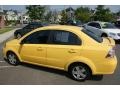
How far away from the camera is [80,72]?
7691 mm

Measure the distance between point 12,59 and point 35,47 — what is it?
1.37m

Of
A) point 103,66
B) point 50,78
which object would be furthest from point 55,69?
point 103,66

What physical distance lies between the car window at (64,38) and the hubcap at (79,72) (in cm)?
76

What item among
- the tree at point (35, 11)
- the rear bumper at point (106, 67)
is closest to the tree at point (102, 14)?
the tree at point (35, 11)

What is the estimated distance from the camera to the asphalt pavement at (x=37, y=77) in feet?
24.7

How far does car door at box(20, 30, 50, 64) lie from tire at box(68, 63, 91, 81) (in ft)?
3.67

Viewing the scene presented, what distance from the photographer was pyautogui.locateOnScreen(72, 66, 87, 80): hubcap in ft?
25.1

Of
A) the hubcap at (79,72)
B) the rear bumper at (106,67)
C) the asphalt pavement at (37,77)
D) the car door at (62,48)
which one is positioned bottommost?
the asphalt pavement at (37,77)

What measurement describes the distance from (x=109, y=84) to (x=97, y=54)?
0.96 m

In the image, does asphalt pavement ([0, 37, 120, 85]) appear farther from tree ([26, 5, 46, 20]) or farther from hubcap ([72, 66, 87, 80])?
tree ([26, 5, 46, 20])

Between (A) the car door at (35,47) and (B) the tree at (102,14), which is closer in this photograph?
(A) the car door at (35,47)

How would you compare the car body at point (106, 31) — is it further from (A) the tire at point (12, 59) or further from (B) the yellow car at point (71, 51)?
(B) the yellow car at point (71, 51)

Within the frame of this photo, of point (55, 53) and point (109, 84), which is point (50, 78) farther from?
point (109, 84)

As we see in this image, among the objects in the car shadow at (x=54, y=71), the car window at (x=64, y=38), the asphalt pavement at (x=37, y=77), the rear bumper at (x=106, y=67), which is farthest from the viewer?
the car shadow at (x=54, y=71)
